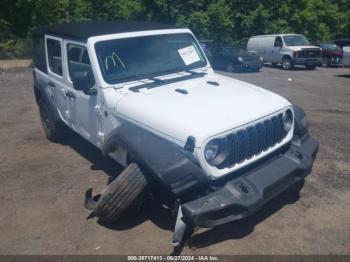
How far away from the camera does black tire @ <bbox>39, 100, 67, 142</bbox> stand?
6.54m

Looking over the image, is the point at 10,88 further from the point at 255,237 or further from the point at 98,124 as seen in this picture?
the point at 255,237

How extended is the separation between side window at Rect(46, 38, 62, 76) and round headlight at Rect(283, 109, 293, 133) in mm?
3473

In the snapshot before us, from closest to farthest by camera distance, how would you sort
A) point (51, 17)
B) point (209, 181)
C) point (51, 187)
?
1. point (209, 181)
2. point (51, 187)
3. point (51, 17)

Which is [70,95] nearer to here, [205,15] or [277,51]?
[277,51]

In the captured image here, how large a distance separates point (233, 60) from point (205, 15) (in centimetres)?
750

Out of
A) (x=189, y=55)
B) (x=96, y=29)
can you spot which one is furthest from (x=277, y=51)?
(x=96, y=29)

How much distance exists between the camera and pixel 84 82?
15.4 ft

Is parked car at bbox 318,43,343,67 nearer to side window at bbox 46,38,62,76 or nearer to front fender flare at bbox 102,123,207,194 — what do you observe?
side window at bbox 46,38,62,76

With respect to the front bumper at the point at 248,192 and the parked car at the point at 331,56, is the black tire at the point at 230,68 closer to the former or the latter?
the parked car at the point at 331,56

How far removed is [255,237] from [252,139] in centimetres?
106

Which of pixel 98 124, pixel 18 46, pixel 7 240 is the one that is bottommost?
pixel 18 46

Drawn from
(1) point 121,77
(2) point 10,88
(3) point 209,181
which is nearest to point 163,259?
(3) point 209,181

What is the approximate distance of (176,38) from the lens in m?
5.42

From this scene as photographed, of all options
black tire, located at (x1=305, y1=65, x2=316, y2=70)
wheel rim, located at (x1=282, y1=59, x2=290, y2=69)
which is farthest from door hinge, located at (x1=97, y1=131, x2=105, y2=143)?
black tire, located at (x1=305, y1=65, x2=316, y2=70)
